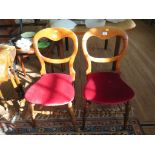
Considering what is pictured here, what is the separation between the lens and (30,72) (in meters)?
2.73

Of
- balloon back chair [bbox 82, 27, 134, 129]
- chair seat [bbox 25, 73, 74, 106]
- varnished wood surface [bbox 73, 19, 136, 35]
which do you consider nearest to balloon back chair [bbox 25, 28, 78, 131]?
chair seat [bbox 25, 73, 74, 106]

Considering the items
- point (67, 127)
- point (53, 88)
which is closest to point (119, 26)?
point (53, 88)

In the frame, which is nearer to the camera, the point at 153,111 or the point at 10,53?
the point at 10,53

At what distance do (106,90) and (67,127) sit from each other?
564 mm

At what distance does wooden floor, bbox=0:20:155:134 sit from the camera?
82.1 inches

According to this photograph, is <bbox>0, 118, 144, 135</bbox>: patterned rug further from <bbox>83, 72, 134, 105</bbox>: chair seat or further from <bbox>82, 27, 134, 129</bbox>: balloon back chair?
<bbox>83, 72, 134, 105</bbox>: chair seat

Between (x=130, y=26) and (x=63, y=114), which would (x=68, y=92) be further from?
(x=130, y=26)

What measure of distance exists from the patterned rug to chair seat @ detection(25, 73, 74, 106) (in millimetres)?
426

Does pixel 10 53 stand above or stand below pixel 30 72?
above

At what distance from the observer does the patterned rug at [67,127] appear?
185 cm

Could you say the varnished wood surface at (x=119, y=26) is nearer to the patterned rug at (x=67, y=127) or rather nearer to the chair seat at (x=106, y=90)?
the chair seat at (x=106, y=90)

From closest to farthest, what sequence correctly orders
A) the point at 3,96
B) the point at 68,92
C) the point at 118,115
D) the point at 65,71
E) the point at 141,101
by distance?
the point at 68,92, the point at 118,115, the point at 141,101, the point at 3,96, the point at 65,71

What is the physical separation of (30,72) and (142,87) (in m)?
1.44
